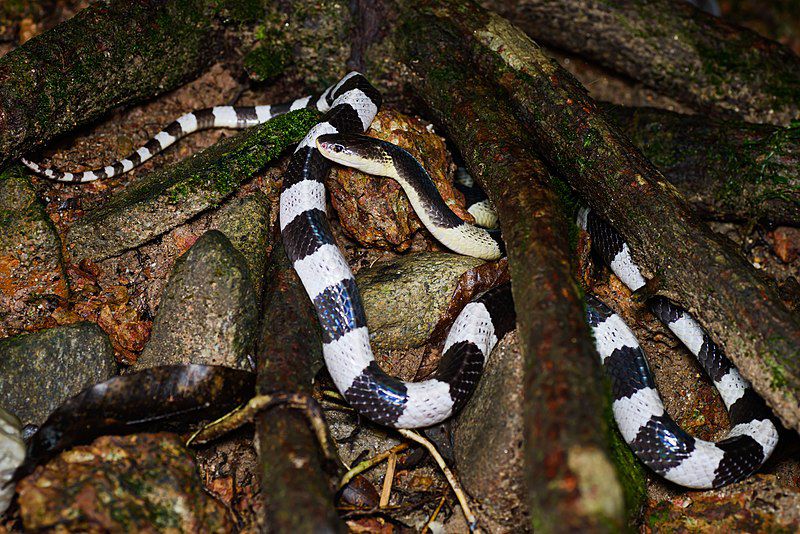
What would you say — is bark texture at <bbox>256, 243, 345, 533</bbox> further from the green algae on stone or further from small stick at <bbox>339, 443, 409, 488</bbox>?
the green algae on stone

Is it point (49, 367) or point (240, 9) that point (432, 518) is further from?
point (240, 9)

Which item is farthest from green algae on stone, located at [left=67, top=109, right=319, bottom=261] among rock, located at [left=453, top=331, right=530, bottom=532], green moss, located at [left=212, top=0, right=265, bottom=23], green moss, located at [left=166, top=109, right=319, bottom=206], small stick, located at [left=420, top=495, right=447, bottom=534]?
small stick, located at [left=420, top=495, right=447, bottom=534]

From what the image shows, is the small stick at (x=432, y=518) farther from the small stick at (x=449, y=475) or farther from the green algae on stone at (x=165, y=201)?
the green algae on stone at (x=165, y=201)

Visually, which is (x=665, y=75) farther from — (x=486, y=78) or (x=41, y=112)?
(x=41, y=112)

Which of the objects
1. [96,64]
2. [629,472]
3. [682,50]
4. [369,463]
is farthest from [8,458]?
[682,50]

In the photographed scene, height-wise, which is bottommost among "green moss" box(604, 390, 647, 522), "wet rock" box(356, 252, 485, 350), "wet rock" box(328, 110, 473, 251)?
"green moss" box(604, 390, 647, 522)

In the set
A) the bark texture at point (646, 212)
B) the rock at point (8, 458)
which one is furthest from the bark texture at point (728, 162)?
the rock at point (8, 458)

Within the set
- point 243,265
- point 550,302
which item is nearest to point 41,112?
point 243,265
